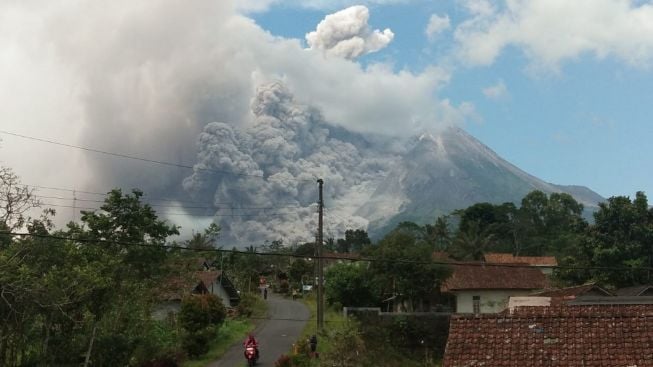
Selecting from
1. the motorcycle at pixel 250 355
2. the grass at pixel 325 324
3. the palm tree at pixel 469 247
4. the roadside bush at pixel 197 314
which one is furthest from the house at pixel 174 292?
the palm tree at pixel 469 247

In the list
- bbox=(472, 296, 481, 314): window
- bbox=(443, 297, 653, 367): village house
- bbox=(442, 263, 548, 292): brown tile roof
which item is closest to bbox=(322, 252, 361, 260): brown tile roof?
bbox=(442, 263, 548, 292): brown tile roof

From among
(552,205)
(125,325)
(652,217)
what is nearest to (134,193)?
(125,325)

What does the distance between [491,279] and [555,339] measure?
33.3 m

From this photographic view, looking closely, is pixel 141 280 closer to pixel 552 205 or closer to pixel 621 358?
pixel 621 358

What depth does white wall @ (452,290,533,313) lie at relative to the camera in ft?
153

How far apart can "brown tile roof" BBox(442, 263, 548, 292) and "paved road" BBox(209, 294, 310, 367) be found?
35.2 feet

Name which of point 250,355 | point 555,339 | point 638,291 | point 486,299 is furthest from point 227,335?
point 555,339

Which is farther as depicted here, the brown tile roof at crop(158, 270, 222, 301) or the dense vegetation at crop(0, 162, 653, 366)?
the brown tile roof at crop(158, 270, 222, 301)

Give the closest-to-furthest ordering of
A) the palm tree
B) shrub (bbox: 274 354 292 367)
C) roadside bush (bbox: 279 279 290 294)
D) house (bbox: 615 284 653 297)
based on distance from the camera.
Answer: shrub (bbox: 274 354 292 367)
house (bbox: 615 284 653 297)
roadside bush (bbox: 279 279 290 294)
the palm tree

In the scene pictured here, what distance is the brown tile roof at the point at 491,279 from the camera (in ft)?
153

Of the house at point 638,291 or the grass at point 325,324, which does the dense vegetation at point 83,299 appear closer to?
the grass at point 325,324

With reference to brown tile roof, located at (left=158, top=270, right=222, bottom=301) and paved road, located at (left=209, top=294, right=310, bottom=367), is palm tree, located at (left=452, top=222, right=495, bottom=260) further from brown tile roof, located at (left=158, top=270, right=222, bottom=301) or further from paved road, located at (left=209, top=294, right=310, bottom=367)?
brown tile roof, located at (left=158, top=270, right=222, bottom=301)

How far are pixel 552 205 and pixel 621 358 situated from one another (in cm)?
9173

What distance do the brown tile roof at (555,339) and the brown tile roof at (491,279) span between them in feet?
97.0
